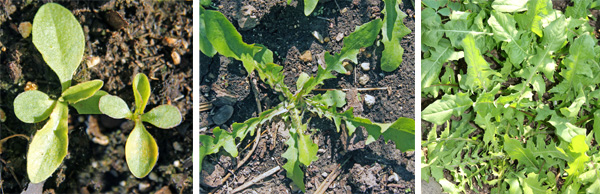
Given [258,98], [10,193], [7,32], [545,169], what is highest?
[7,32]

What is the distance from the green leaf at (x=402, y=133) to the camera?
0.87m

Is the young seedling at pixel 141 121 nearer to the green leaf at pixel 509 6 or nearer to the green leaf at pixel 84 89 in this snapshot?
the green leaf at pixel 84 89

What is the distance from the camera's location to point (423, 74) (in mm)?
939

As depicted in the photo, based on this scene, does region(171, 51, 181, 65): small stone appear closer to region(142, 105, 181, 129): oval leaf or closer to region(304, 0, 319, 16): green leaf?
region(142, 105, 181, 129): oval leaf

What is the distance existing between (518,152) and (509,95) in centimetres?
16

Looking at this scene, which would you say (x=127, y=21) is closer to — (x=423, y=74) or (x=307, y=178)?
(x=307, y=178)

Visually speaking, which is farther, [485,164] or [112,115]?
[485,164]

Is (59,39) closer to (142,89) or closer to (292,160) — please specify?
(142,89)

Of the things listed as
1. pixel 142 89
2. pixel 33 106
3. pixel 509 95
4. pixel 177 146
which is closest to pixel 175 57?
pixel 142 89

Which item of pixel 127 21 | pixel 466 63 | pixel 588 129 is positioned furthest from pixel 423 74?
pixel 127 21

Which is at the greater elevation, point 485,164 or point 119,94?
point 119,94

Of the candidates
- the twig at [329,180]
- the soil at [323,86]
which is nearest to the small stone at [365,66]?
Answer: the soil at [323,86]

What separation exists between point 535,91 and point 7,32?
1413 millimetres

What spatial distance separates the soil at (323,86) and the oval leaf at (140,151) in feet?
0.44
